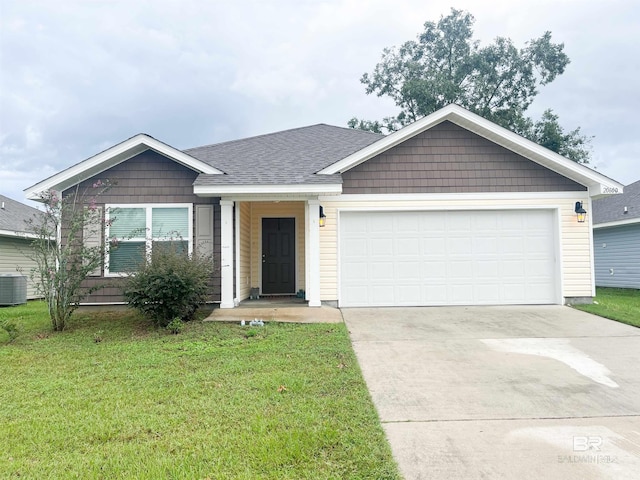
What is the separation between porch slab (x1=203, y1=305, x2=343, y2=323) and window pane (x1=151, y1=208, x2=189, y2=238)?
2.02 metres

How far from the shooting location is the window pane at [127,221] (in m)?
8.39

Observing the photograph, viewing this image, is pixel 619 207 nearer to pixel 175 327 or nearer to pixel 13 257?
pixel 175 327

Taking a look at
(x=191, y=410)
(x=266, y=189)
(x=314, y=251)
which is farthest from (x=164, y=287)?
(x=191, y=410)

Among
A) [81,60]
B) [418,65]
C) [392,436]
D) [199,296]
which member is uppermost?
[418,65]

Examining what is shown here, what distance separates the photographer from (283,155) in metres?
9.80

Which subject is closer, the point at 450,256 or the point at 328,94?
the point at 450,256

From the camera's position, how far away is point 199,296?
7.05 m

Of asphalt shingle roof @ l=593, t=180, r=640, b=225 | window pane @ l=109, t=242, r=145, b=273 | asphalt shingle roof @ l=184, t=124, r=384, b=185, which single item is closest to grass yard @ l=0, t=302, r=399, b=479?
window pane @ l=109, t=242, r=145, b=273

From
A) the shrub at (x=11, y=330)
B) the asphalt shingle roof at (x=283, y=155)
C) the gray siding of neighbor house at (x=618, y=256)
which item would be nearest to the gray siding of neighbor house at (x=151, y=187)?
the asphalt shingle roof at (x=283, y=155)

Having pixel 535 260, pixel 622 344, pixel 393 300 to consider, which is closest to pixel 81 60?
pixel 393 300

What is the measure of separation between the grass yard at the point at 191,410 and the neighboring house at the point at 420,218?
2.88 meters

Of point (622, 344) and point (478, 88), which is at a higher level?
point (478, 88)

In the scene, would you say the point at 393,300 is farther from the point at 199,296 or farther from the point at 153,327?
the point at 153,327

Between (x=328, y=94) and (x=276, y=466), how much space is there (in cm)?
2139
